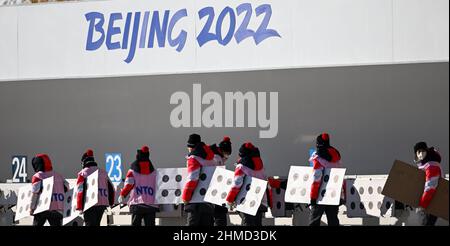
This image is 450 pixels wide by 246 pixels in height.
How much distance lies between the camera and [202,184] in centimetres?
1975

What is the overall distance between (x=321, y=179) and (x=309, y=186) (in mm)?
233

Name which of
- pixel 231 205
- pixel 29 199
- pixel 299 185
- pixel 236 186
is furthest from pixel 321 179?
pixel 29 199

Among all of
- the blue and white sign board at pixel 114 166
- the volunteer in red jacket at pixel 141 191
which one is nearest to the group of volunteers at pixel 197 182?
the volunteer in red jacket at pixel 141 191

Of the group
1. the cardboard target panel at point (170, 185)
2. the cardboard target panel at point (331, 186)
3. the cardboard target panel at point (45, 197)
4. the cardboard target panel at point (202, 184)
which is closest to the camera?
the cardboard target panel at point (202, 184)

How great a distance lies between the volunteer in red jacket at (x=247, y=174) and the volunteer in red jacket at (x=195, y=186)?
424 mm

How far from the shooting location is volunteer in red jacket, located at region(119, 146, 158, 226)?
20.9 m

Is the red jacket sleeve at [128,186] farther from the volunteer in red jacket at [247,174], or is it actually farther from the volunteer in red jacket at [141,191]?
the volunteer in red jacket at [247,174]

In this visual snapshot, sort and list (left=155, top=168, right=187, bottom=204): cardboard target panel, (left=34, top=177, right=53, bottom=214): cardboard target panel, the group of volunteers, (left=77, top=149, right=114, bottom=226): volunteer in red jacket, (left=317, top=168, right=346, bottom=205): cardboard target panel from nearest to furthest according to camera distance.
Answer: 1. the group of volunteers
2. (left=317, top=168, right=346, bottom=205): cardboard target panel
3. (left=155, top=168, right=187, bottom=204): cardboard target panel
4. (left=77, top=149, right=114, bottom=226): volunteer in red jacket
5. (left=34, top=177, right=53, bottom=214): cardboard target panel

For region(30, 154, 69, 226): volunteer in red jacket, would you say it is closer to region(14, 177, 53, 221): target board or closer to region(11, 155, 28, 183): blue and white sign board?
region(14, 177, 53, 221): target board

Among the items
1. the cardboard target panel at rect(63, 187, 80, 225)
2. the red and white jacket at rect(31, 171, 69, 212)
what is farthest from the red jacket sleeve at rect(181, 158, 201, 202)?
the red and white jacket at rect(31, 171, 69, 212)

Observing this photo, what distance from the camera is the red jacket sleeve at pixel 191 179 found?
769 inches

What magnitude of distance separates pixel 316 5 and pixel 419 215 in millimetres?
9482

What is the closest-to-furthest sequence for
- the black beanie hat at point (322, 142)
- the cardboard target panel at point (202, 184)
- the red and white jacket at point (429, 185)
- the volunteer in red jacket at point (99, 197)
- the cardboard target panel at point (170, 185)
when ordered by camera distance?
1. the red and white jacket at point (429, 185)
2. the cardboard target panel at point (202, 184)
3. the black beanie hat at point (322, 142)
4. the cardboard target panel at point (170, 185)
5. the volunteer in red jacket at point (99, 197)
